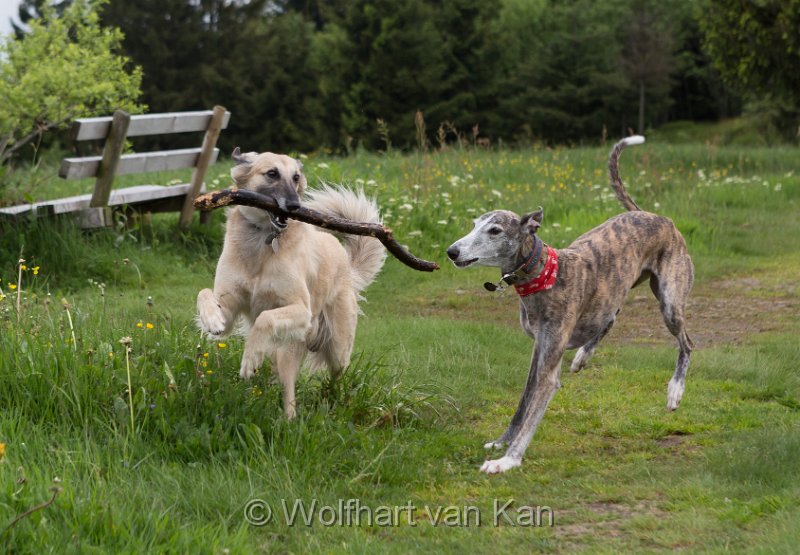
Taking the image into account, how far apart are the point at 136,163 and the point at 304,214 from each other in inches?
219

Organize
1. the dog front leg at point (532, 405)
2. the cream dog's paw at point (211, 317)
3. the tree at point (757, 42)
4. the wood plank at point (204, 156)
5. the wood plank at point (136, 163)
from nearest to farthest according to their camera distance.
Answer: the cream dog's paw at point (211, 317)
the dog front leg at point (532, 405)
the wood plank at point (136, 163)
the wood plank at point (204, 156)
the tree at point (757, 42)

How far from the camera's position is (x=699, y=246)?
12031mm

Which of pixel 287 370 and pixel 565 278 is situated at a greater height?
pixel 565 278

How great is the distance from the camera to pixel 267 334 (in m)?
5.27

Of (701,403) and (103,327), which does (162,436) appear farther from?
(701,403)

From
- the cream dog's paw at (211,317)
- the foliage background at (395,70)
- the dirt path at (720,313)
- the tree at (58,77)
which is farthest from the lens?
the foliage background at (395,70)

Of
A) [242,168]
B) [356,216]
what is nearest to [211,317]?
[242,168]

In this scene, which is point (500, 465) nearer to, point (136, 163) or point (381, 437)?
point (381, 437)

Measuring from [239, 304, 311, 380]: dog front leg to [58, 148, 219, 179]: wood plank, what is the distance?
4.89 metres

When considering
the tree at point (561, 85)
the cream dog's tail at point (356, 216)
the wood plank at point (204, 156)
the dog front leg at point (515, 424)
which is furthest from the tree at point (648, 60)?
the dog front leg at point (515, 424)

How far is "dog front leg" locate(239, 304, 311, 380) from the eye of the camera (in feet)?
17.3

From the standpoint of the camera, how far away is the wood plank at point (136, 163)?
31.2ft

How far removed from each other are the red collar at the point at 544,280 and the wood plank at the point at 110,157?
17.3 ft

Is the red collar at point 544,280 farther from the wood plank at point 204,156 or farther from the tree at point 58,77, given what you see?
the tree at point 58,77
